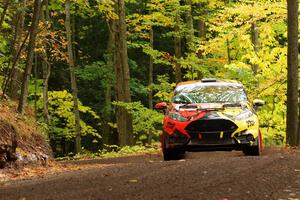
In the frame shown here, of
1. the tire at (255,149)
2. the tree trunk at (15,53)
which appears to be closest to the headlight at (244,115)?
the tire at (255,149)

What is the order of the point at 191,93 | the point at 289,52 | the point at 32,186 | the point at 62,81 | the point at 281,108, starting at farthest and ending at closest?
1. the point at 62,81
2. the point at 281,108
3. the point at 289,52
4. the point at 191,93
5. the point at 32,186

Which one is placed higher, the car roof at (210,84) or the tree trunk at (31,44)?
the tree trunk at (31,44)

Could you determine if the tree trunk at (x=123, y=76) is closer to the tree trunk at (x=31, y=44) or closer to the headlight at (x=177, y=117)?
the tree trunk at (x=31, y=44)

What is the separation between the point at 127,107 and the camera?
2056 centimetres

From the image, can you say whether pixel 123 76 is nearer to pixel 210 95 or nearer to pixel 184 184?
pixel 210 95

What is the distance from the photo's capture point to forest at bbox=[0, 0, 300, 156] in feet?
58.2

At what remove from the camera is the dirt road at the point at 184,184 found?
543cm

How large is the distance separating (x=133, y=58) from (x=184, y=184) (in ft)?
98.9

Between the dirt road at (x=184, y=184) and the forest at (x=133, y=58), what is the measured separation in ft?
19.3

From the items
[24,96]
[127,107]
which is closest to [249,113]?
[24,96]

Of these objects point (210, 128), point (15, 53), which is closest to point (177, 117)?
A: point (210, 128)

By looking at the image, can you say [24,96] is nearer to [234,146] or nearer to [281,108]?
[234,146]

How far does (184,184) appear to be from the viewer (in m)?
6.02

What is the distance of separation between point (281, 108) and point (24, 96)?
14393 millimetres
